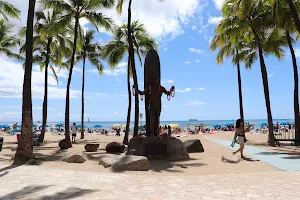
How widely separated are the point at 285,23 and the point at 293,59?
4.39 metres

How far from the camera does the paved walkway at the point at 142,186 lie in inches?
242

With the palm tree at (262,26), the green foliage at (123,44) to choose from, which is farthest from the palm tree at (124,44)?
the palm tree at (262,26)

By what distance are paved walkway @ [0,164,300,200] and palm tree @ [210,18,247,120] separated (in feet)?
50.4

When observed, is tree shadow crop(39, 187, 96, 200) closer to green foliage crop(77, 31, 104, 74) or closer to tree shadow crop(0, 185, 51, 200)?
tree shadow crop(0, 185, 51, 200)

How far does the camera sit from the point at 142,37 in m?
25.6

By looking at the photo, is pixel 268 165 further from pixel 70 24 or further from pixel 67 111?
pixel 70 24

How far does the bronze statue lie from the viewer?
13406 millimetres

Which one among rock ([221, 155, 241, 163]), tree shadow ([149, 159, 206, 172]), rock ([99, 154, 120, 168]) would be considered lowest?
tree shadow ([149, 159, 206, 172])

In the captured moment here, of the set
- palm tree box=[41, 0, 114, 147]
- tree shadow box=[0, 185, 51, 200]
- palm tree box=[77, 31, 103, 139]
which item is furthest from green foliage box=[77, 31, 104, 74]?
tree shadow box=[0, 185, 51, 200]

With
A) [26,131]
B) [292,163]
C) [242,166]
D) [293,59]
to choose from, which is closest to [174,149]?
[242,166]

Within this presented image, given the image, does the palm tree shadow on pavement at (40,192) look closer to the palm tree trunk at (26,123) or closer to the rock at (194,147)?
the palm tree trunk at (26,123)

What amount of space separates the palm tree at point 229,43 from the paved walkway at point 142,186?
605 inches

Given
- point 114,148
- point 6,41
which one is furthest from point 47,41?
point 114,148

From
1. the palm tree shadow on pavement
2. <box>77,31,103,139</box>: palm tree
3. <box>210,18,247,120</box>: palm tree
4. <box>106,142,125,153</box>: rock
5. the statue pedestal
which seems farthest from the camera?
<box>77,31,103,139</box>: palm tree
